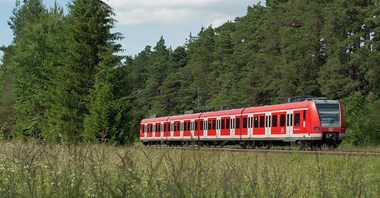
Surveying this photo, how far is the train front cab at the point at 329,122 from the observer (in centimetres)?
2762

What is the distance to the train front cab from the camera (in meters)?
27.6

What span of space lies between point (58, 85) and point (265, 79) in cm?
2959

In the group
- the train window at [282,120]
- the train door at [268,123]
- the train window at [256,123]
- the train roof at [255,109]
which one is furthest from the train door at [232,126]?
the train window at [282,120]

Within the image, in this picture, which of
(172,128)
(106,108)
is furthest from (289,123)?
(172,128)

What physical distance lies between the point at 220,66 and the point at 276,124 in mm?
60754

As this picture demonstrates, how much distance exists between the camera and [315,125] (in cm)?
2745

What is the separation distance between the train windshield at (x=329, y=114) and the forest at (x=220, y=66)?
7.83 metres

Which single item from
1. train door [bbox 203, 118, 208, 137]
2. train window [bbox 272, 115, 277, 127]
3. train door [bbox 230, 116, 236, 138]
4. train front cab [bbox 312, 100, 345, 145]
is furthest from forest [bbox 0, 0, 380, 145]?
train front cab [bbox 312, 100, 345, 145]

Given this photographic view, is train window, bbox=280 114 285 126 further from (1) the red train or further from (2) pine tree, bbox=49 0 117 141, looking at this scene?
(2) pine tree, bbox=49 0 117 141

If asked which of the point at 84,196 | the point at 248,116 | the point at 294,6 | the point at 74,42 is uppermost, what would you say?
the point at 294,6

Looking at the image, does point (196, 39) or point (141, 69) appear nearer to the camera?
point (196, 39)

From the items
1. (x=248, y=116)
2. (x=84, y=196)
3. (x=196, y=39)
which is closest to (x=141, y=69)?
(x=196, y=39)

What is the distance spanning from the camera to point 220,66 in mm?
90438

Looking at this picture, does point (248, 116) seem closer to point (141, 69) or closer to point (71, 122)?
point (71, 122)
